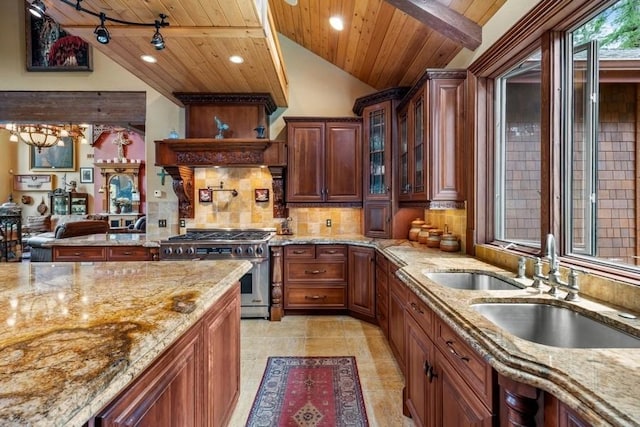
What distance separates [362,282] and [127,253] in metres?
2.76

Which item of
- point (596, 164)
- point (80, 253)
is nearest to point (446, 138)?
point (596, 164)

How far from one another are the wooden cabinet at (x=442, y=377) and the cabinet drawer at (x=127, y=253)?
3.11 metres

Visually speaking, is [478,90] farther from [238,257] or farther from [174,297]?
[238,257]

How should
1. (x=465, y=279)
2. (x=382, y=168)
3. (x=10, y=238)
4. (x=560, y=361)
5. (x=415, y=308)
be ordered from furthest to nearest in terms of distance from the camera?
(x=10, y=238) < (x=382, y=168) < (x=465, y=279) < (x=415, y=308) < (x=560, y=361)

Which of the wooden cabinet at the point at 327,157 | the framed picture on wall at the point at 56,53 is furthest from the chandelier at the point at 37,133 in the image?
the wooden cabinet at the point at 327,157

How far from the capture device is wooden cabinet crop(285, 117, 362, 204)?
3725mm

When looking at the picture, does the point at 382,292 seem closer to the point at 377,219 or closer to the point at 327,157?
the point at 377,219

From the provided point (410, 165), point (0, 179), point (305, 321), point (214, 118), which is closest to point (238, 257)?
point (305, 321)

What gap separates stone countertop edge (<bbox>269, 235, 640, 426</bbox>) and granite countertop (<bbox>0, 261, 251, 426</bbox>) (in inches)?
38.2

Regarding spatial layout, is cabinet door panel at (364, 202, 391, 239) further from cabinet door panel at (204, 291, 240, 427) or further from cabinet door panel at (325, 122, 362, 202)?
cabinet door panel at (204, 291, 240, 427)

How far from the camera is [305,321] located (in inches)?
136

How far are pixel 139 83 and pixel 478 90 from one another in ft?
14.0

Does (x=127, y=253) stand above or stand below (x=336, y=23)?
below

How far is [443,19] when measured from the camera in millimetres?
2270
